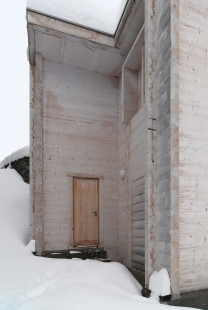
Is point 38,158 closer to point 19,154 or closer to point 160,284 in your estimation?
point 160,284

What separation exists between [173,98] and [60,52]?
4.07m

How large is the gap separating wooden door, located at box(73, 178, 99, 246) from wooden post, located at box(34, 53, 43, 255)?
3.31ft

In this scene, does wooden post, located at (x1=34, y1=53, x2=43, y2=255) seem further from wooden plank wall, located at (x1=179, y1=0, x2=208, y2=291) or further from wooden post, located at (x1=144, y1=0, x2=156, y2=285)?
wooden plank wall, located at (x1=179, y1=0, x2=208, y2=291)

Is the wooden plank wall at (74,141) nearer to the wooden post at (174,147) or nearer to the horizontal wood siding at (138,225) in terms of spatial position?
the horizontal wood siding at (138,225)

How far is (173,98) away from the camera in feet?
13.2

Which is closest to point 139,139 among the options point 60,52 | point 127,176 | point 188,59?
point 127,176

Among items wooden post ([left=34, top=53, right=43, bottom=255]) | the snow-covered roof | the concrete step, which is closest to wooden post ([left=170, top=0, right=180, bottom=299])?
the concrete step

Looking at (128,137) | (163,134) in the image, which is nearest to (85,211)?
(128,137)

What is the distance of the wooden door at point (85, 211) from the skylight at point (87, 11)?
4.34m

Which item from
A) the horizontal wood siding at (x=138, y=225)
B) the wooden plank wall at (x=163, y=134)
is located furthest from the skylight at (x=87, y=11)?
the horizontal wood siding at (x=138, y=225)

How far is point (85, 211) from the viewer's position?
6.88 meters

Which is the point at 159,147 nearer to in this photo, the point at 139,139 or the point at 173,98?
the point at 173,98

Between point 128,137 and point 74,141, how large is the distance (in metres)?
1.68

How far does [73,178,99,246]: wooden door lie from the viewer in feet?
22.1
